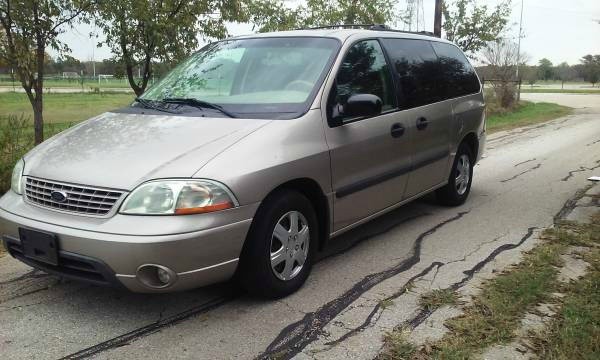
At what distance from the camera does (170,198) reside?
305 cm

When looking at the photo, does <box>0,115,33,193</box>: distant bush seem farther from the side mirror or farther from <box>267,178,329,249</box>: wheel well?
the side mirror

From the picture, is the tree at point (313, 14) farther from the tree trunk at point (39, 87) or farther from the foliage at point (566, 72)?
the foliage at point (566, 72)

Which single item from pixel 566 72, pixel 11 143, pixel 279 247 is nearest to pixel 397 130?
pixel 279 247

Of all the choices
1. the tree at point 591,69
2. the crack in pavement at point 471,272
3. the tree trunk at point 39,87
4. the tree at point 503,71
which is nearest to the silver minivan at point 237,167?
the crack in pavement at point 471,272

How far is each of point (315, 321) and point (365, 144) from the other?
57.8 inches

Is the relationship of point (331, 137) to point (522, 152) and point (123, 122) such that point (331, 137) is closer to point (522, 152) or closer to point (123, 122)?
point (123, 122)

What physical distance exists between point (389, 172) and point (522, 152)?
679 cm

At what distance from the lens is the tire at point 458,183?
19.8 ft

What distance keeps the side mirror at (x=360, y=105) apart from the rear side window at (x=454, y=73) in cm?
175

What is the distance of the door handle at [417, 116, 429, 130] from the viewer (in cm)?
497

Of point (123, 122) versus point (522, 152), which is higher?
point (123, 122)

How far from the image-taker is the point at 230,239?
3207mm

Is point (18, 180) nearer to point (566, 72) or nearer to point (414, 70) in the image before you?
point (414, 70)

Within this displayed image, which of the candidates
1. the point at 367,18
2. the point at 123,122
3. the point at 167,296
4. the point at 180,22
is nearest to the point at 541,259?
the point at 167,296
